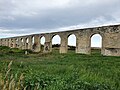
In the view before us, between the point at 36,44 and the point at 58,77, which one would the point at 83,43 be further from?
the point at 58,77

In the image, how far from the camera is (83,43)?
29.2 m

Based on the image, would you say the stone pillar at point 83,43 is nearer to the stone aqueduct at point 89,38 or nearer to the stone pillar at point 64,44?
the stone aqueduct at point 89,38

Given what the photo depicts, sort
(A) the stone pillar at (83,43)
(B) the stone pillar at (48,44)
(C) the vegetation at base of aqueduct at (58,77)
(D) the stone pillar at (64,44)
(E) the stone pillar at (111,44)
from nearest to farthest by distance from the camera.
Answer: (C) the vegetation at base of aqueduct at (58,77)
(E) the stone pillar at (111,44)
(A) the stone pillar at (83,43)
(D) the stone pillar at (64,44)
(B) the stone pillar at (48,44)

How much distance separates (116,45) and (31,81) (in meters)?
21.5

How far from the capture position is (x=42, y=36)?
38906mm

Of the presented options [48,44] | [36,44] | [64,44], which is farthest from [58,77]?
[36,44]

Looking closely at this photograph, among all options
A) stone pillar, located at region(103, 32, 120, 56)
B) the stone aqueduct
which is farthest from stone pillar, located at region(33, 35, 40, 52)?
stone pillar, located at region(103, 32, 120, 56)

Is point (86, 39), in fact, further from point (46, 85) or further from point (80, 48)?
point (46, 85)

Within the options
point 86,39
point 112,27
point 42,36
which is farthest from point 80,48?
point 42,36

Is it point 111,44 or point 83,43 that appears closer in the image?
point 111,44

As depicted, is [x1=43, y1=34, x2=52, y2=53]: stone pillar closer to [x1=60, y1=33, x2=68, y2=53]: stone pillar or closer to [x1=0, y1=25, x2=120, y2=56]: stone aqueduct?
[x1=0, y1=25, x2=120, y2=56]: stone aqueduct

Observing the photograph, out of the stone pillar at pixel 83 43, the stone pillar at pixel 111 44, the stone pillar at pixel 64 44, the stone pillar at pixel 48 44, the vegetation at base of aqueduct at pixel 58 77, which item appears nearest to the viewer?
the vegetation at base of aqueduct at pixel 58 77

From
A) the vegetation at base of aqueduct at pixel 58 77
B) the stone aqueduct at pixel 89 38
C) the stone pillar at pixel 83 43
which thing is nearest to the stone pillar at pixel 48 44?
the stone aqueduct at pixel 89 38

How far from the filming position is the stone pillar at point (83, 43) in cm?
2862
